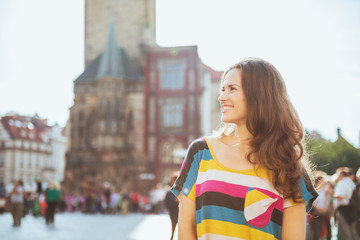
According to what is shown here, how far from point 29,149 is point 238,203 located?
6944 centimetres

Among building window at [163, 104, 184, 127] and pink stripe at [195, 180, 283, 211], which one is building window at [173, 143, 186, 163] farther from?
pink stripe at [195, 180, 283, 211]

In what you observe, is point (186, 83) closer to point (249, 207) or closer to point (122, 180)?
point (122, 180)

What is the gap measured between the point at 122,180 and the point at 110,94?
679 centimetres

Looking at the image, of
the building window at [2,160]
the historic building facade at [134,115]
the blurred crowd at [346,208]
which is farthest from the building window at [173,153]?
the blurred crowd at [346,208]

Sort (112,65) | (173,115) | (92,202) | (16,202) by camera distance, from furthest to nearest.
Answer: (173,115), (112,65), (92,202), (16,202)

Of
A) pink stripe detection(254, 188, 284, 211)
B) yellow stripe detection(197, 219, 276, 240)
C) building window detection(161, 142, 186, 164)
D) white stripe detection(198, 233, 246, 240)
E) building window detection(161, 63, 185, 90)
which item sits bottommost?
building window detection(161, 142, 186, 164)

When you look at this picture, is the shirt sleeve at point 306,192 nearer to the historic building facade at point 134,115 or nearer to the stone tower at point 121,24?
the historic building facade at point 134,115

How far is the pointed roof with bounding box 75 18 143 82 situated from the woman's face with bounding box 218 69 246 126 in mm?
37867

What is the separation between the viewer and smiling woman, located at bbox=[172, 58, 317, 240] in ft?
7.58

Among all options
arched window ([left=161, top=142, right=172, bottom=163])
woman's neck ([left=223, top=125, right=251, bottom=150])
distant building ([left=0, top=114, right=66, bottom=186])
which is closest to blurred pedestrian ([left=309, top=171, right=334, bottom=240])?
woman's neck ([left=223, top=125, right=251, bottom=150])

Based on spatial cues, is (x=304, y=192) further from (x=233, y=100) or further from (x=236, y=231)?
(x=233, y=100)

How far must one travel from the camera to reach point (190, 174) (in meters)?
2.46

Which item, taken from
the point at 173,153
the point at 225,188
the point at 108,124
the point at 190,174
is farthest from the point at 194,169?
the point at 173,153

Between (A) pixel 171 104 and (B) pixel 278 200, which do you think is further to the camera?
(A) pixel 171 104
